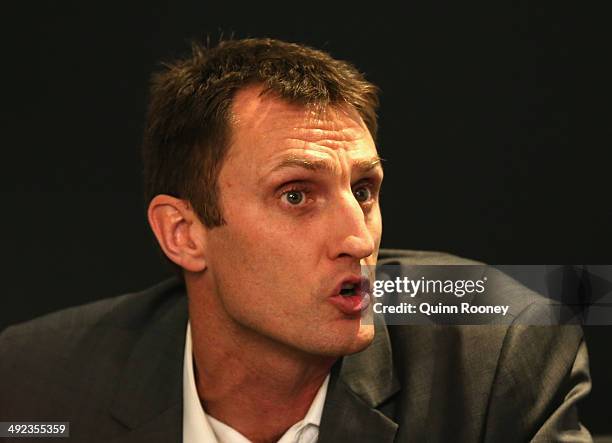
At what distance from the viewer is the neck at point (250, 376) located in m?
2.02

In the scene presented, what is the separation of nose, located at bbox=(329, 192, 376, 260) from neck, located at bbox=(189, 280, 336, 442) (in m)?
0.29

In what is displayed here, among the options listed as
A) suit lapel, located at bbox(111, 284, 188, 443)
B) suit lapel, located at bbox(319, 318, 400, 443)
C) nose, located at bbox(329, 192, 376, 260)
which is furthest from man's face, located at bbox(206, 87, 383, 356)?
suit lapel, located at bbox(111, 284, 188, 443)

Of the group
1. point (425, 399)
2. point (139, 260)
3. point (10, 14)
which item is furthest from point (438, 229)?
point (10, 14)

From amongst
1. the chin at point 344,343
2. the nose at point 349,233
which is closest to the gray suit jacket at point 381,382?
the chin at point 344,343

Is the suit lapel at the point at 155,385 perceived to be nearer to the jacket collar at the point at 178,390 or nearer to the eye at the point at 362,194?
the jacket collar at the point at 178,390

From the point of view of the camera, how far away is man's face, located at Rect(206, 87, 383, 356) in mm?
1834

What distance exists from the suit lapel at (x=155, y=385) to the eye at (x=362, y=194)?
0.56 meters

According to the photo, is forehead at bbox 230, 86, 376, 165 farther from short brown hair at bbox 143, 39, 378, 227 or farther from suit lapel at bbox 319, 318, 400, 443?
suit lapel at bbox 319, 318, 400, 443

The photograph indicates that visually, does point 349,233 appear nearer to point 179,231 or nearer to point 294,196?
point 294,196

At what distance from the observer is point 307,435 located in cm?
205

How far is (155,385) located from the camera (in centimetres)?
212

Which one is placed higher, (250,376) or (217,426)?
(250,376)

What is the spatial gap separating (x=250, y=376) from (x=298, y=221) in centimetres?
41

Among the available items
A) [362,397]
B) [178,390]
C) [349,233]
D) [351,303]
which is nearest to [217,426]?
[178,390]
